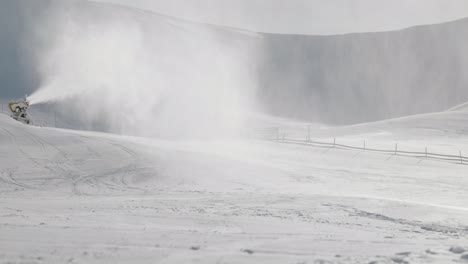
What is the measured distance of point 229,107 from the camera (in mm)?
64125

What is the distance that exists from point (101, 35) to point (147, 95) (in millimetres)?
25508

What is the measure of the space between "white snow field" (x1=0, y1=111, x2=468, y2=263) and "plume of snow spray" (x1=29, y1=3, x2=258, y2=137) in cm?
1787

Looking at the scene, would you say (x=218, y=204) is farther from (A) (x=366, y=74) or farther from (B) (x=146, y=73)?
(A) (x=366, y=74)

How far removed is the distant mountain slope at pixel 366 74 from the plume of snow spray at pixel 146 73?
6233 mm

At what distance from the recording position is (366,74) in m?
91.8

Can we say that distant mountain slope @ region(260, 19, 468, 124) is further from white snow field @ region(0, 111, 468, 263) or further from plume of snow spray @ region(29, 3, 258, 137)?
white snow field @ region(0, 111, 468, 263)

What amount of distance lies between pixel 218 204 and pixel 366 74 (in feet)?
276

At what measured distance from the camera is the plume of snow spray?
49.1m

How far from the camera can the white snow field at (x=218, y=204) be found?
727cm

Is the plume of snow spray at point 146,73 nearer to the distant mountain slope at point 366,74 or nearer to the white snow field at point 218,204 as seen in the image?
the distant mountain slope at point 366,74

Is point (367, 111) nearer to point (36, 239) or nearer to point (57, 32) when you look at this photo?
point (57, 32)

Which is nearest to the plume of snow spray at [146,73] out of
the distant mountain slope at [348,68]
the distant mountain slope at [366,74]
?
the distant mountain slope at [348,68]

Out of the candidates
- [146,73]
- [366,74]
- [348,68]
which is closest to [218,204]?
[146,73]

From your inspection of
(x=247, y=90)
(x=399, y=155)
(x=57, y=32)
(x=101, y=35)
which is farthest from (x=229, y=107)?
(x=399, y=155)
